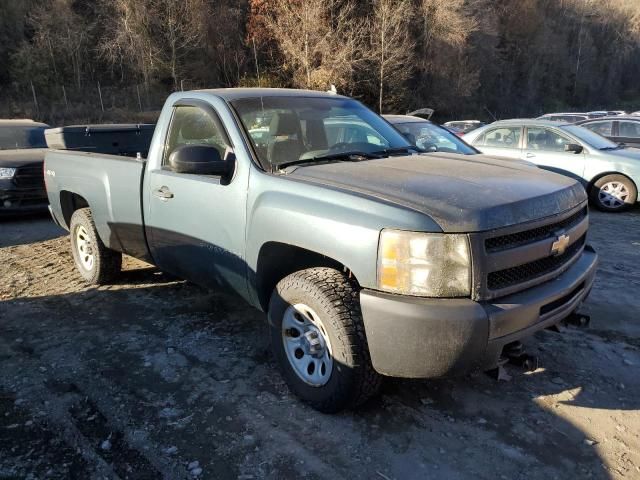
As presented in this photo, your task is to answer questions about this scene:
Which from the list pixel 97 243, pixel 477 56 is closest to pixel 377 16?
pixel 477 56

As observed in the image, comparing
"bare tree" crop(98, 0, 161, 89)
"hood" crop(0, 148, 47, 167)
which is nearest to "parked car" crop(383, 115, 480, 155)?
"hood" crop(0, 148, 47, 167)

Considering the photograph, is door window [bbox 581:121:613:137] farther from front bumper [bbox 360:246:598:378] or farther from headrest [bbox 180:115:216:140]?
front bumper [bbox 360:246:598:378]

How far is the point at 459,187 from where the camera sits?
2871 mm

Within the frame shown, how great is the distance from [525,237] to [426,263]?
2.07 ft

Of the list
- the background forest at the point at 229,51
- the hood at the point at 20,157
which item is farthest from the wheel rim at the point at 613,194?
the background forest at the point at 229,51

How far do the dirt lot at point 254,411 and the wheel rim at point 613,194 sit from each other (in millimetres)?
5099

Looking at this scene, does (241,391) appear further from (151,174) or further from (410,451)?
(151,174)

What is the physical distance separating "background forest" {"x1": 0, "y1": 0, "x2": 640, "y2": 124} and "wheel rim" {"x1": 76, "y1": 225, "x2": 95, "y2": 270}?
26.2 m

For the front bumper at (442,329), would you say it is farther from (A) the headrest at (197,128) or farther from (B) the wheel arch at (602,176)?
(B) the wheel arch at (602,176)

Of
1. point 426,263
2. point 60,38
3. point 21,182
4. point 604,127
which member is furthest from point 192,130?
point 60,38

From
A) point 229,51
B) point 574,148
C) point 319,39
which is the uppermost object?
point 319,39

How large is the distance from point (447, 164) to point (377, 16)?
35.3m

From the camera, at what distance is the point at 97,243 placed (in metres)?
5.13

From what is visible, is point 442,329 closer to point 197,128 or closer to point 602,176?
point 197,128
